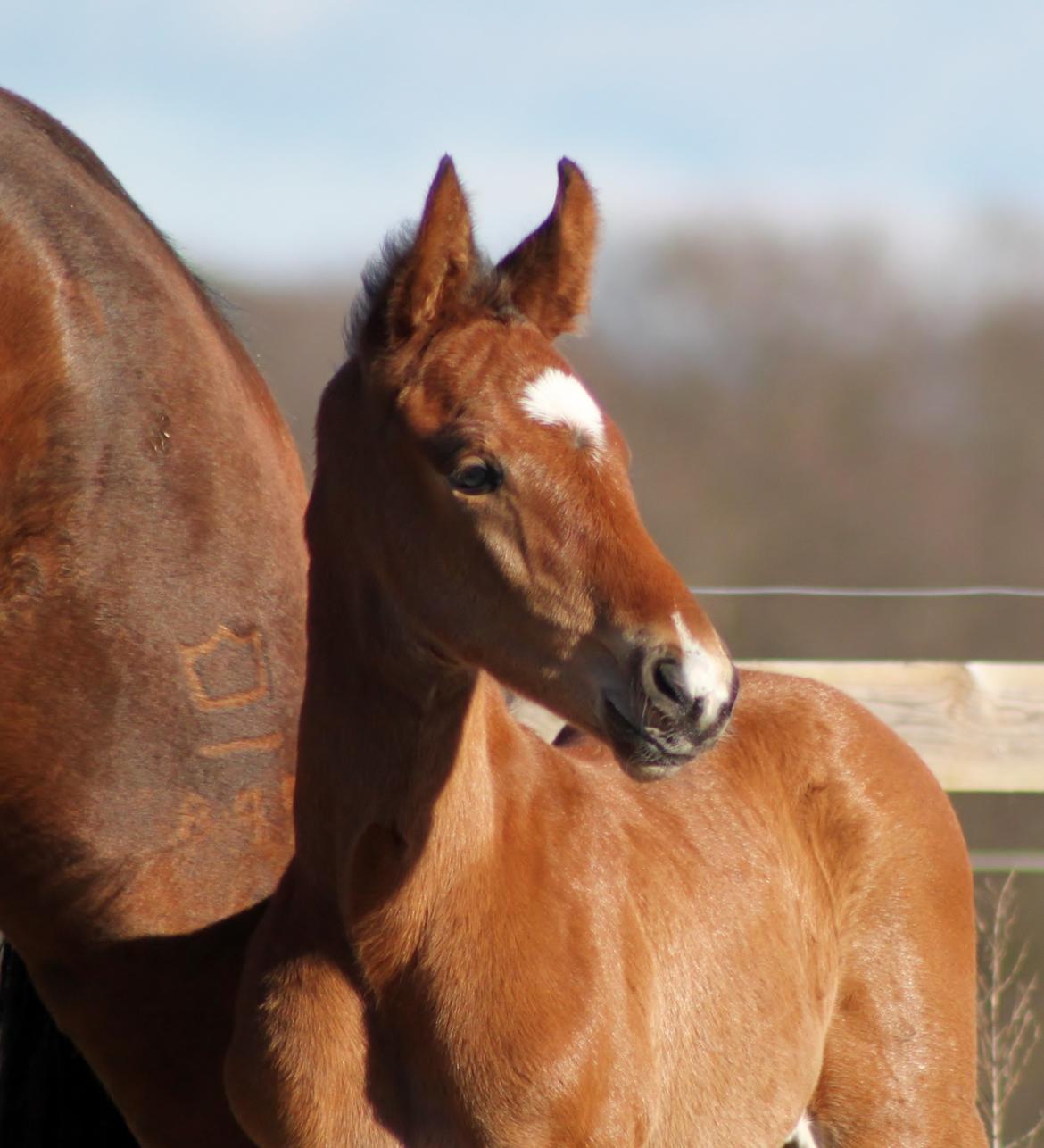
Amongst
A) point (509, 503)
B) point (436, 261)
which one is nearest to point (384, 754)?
point (509, 503)

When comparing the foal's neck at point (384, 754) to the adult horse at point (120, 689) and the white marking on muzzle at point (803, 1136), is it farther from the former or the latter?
the white marking on muzzle at point (803, 1136)

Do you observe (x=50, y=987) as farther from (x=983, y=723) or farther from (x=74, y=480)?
(x=983, y=723)

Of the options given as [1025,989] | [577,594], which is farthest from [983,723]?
[577,594]

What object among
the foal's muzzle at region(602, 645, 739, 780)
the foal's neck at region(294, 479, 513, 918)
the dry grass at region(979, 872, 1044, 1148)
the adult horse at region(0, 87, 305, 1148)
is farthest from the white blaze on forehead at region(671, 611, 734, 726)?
the dry grass at region(979, 872, 1044, 1148)

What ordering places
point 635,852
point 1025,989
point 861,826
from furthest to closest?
point 1025,989, point 861,826, point 635,852

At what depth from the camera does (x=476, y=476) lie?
2539mm

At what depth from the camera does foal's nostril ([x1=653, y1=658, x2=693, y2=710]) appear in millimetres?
2354

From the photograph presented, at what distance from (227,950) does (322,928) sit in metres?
0.62

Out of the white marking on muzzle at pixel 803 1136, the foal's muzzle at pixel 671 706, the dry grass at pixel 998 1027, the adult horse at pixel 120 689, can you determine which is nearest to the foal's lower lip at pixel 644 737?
the foal's muzzle at pixel 671 706

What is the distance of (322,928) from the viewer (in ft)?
9.04

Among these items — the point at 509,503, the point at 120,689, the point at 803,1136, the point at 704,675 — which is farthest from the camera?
the point at 803,1136

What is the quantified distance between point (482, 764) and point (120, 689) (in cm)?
90

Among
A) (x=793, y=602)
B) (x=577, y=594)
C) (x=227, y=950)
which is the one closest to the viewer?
(x=577, y=594)

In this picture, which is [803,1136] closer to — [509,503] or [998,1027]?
[509,503]
